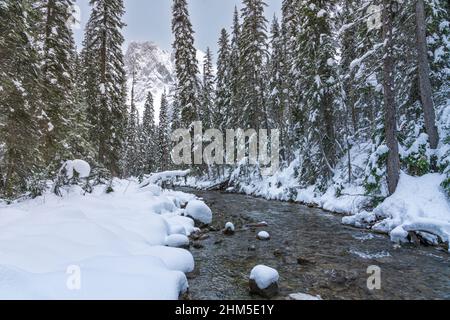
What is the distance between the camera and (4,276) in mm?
3820

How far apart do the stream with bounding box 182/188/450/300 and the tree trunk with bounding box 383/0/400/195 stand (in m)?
2.29

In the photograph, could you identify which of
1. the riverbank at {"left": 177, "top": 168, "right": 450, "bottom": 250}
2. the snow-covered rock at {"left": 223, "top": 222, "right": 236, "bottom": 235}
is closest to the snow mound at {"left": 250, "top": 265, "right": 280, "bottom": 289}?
the snow-covered rock at {"left": 223, "top": 222, "right": 236, "bottom": 235}

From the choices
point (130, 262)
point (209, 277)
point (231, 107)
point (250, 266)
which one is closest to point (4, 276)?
point (130, 262)

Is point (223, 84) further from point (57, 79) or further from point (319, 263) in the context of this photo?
point (319, 263)

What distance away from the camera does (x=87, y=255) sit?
214 inches

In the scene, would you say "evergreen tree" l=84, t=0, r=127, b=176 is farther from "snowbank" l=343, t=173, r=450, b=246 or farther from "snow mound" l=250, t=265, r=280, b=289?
"snow mound" l=250, t=265, r=280, b=289

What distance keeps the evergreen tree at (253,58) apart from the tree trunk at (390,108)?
52.5 feet

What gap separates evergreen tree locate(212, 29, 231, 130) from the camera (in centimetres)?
3462

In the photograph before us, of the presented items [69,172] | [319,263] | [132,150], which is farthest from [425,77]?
[132,150]

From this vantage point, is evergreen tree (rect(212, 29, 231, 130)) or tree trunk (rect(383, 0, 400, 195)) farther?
evergreen tree (rect(212, 29, 231, 130))

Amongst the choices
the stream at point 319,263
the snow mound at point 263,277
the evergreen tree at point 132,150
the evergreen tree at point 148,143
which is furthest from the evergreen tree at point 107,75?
the evergreen tree at point 148,143

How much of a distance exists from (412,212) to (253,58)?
20364mm

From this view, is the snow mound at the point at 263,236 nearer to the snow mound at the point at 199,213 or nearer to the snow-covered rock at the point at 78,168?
the snow mound at the point at 199,213

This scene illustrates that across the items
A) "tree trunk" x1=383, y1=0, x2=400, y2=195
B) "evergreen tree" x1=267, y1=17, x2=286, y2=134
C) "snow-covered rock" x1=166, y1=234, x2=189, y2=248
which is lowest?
"snow-covered rock" x1=166, y1=234, x2=189, y2=248
